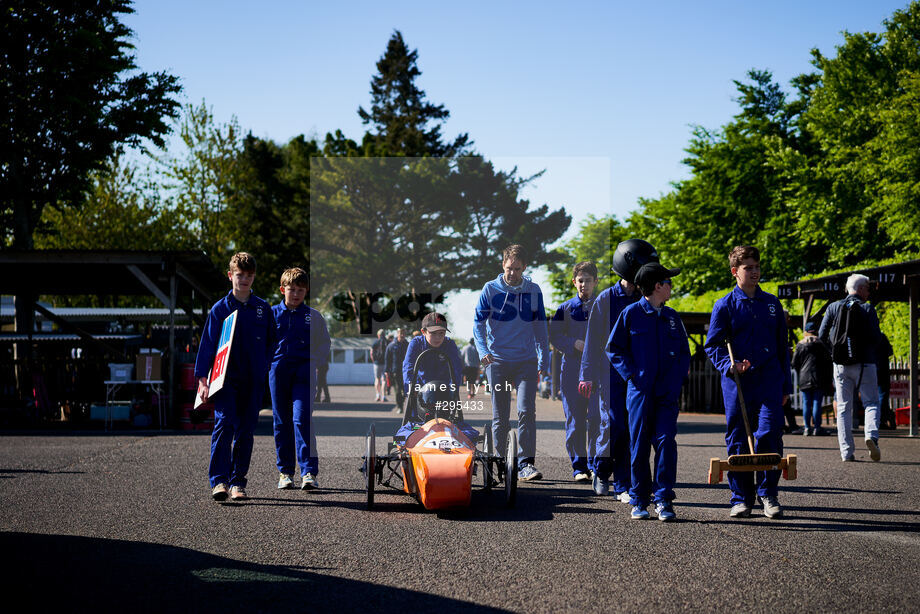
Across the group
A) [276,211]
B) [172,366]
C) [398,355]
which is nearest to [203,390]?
[172,366]

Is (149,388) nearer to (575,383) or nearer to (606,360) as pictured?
(575,383)

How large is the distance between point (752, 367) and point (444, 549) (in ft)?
9.84

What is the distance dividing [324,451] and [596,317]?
528cm

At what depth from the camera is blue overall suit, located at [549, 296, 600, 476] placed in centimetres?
884

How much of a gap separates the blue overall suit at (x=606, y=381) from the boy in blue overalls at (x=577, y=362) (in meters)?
0.51

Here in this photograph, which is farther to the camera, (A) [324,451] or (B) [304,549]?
(A) [324,451]

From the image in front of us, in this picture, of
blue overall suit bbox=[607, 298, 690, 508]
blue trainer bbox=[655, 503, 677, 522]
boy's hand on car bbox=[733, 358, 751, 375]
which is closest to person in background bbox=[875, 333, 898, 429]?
boy's hand on car bbox=[733, 358, 751, 375]

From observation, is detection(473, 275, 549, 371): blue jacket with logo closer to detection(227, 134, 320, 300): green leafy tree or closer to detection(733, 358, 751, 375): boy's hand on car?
detection(733, 358, 751, 375): boy's hand on car

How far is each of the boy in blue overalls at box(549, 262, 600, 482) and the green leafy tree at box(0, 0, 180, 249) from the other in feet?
67.3

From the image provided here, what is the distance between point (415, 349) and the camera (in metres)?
8.29

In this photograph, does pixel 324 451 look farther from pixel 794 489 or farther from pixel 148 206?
pixel 148 206

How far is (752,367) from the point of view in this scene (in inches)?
276

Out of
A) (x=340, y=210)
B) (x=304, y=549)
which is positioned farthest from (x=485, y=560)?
(x=340, y=210)

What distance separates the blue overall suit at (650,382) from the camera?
22.3ft
